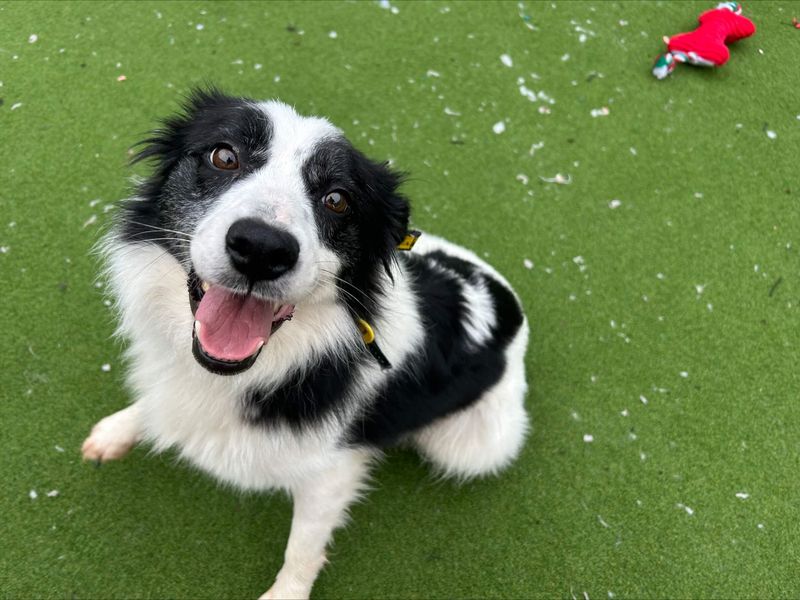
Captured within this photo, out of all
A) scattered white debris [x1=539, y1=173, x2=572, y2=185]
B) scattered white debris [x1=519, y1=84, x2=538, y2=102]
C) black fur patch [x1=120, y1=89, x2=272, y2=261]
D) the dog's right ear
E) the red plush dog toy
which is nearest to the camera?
black fur patch [x1=120, y1=89, x2=272, y2=261]

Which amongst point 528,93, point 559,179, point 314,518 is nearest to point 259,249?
point 314,518

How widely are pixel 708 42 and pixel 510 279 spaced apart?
256 centimetres

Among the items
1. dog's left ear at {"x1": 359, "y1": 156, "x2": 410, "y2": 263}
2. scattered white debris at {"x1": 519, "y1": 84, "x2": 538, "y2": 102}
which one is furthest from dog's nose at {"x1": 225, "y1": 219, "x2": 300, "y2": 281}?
scattered white debris at {"x1": 519, "y1": 84, "x2": 538, "y2": 102}

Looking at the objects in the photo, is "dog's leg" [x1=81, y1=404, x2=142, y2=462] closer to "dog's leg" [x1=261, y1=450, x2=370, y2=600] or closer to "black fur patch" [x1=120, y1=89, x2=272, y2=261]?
"dog's leg" [x1=261, y1=450, x2=370, y2=600]

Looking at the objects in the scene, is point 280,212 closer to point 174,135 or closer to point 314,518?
point 174,135

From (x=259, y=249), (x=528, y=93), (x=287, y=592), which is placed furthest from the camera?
(x=528, y=93)

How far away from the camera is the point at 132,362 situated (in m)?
2.32

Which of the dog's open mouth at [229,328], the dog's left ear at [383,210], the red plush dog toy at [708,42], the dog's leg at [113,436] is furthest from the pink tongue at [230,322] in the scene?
the red plush dog toy at [708,42]

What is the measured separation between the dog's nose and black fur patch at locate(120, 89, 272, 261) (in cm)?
32

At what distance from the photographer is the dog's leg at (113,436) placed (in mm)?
2459

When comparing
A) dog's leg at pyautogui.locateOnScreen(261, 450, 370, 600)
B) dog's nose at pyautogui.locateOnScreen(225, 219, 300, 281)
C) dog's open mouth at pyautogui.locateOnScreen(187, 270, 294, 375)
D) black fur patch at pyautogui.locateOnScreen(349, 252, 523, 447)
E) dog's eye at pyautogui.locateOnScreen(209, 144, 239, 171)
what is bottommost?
dog's leg at pyautogui.locateOnScreen(261, 450, 370, 600)

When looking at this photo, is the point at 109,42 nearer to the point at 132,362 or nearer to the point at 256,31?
the point at 256,31

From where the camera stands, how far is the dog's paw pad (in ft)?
8.07

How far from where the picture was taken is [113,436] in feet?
8.08
